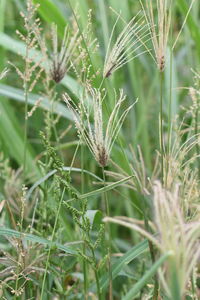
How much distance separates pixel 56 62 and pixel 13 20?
145 cm

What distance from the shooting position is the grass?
0.99 m

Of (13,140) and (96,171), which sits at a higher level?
(13,140)

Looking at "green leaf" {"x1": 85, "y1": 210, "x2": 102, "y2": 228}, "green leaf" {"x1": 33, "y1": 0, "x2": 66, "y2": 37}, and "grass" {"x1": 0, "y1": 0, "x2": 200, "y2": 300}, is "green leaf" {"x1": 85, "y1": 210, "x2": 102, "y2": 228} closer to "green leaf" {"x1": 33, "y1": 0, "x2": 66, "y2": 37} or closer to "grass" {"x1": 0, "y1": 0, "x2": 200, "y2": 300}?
"grass" {"x1": 0, "y1": 0, "x2": 200, "y2": 300}

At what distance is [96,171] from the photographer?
221 cm

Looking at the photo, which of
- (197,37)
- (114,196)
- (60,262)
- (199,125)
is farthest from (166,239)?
(114,196)

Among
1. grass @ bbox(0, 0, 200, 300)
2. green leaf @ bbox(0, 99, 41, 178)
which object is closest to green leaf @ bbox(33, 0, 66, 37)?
grass @ bbox(0, 0, 200, 300)

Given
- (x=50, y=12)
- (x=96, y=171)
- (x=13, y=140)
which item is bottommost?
(x=96, y=171)

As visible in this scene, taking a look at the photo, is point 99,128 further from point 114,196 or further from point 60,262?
point 114,196

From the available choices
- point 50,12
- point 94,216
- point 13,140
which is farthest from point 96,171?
point 94,216

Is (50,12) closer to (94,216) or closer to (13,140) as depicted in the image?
(13,140)

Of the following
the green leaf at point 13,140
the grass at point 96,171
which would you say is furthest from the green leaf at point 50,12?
the green leaf at point 13,140

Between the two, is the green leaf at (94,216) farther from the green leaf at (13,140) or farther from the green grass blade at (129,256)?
the green leaf at (13,140)

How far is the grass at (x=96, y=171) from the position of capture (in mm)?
991

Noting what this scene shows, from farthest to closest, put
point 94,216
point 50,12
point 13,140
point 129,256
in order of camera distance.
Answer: point 13,140 → point 50,12 → point 94,216 → point 129,256
